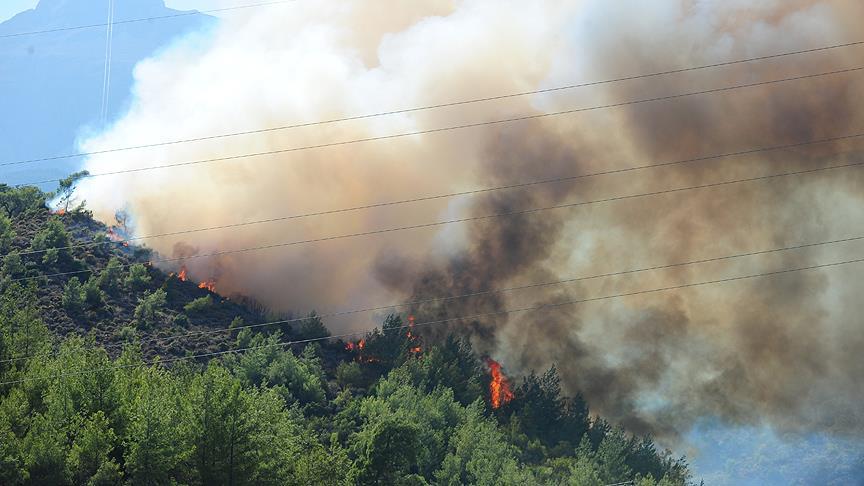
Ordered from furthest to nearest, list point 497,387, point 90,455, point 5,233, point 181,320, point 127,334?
point 5,233 → point 497,387 → point 181,320 → point 127,334 → point 90,455

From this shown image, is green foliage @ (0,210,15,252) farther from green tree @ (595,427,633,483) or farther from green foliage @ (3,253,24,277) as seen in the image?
green tree @ (595,427,633,483)

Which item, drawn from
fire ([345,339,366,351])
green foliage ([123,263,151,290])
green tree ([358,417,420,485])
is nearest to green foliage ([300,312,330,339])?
fire ([345,339,366,351])

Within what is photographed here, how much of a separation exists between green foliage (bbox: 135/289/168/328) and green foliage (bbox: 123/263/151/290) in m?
2.66

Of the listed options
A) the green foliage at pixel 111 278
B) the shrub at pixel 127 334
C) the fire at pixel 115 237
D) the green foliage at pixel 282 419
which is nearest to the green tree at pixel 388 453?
the green foliage at pixel 282 419

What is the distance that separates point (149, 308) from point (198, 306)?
5430 millimetres

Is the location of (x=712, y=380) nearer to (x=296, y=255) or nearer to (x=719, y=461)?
(x=719, y=461)

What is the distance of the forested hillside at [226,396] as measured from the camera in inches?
2424

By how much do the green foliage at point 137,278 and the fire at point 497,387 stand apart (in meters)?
34.6

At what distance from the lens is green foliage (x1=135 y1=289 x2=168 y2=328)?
325 feet

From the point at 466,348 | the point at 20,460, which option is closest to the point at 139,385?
the point at 20,460

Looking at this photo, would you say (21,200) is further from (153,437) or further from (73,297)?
(153,437)

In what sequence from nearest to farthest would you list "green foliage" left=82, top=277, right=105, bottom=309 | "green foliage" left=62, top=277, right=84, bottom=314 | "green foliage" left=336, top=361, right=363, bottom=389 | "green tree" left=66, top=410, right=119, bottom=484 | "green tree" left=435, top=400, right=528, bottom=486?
1. "green tree" left=66, top=410, right=119, bottom=484
2. "green tree" left=435, top=400, right=528, bottom=486
3. "green foliage" left=336, top=361, right=363, bottom=389
4. "green foliage" left=62, top=277, right=84, bottom=314
5. "green foliage" left=82, top=277, right=105, bottom=309

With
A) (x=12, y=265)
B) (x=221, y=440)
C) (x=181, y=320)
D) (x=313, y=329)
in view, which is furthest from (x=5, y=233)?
(x=221, y=440)

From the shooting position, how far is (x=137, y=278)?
4161 inches
